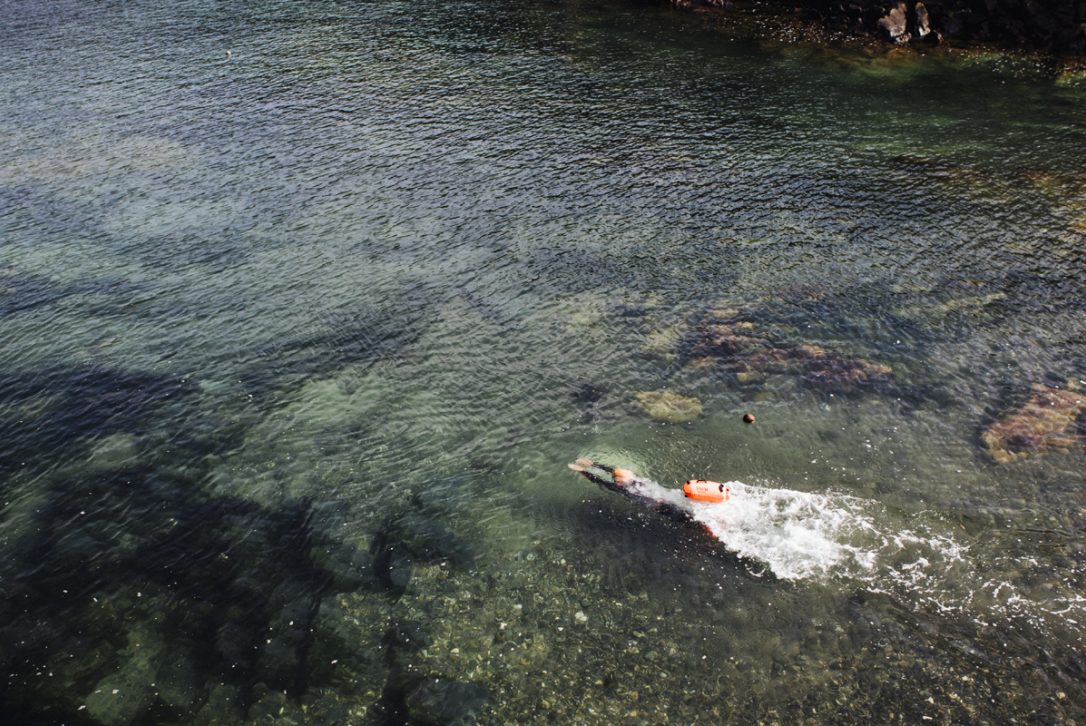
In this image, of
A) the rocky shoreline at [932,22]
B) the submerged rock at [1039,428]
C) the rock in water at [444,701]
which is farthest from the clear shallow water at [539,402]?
the rocky shoreline at [932,22]

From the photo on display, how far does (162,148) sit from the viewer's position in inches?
1860

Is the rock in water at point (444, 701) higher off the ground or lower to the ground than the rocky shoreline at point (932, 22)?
lower

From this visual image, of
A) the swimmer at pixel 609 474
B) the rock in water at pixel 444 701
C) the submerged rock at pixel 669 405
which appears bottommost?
the rock in water at pixel 444 701

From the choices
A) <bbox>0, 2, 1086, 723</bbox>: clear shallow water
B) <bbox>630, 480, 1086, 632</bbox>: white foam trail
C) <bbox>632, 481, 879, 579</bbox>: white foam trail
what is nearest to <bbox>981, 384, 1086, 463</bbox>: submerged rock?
<bbox>0, 2, 1086, 723</bbox>: clear shallow water

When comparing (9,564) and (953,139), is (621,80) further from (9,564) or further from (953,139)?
(9,564)

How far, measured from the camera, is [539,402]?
27.5 meters

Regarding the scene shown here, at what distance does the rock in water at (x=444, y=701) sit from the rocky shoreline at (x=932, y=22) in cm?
5663

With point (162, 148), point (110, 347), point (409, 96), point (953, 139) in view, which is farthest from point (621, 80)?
point (110, 347)

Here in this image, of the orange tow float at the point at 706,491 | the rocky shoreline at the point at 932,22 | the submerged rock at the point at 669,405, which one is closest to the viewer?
the orange tow float at the point at 706,491

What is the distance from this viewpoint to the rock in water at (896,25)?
56.2 metres

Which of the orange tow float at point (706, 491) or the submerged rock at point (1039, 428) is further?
the submerged rock at point (1039, 428)

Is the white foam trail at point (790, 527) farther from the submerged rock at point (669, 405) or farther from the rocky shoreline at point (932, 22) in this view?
the rocky shoreline at point (932, 22)

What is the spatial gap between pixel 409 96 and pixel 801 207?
3018cm

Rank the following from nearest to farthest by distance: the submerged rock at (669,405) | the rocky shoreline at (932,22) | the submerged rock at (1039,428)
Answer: the submerged rock at (1039,428)
the submerged rock at (669,405)
the rocky shoreline at (932,22)
